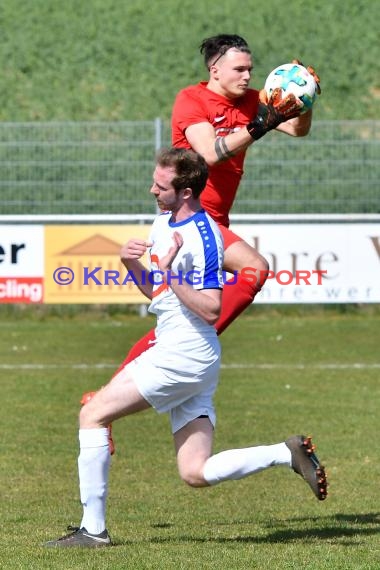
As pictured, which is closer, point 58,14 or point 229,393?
point 229,393

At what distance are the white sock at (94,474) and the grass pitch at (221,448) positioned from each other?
0.59ft

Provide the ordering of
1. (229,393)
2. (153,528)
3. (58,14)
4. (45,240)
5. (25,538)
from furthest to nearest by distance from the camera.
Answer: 1. (58,14)
2. (45,240)
3. (229,393)
4. (153,528)
5. (25,538)

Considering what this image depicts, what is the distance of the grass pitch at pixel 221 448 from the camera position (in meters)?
6.50

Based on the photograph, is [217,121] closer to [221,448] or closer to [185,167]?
[185,167]

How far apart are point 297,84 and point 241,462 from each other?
2293 mm

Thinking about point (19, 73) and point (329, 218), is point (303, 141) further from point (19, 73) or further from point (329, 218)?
point (19, 73)

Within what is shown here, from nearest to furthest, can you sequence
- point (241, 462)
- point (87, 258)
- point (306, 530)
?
point (241, 462)
point (306, 530)
point (87, 258)

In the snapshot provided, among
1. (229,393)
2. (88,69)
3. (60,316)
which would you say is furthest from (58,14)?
(229,393)

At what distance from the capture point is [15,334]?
58.5 feet

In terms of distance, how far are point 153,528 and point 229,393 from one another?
580 centimetres

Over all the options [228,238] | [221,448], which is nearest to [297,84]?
[228,238]

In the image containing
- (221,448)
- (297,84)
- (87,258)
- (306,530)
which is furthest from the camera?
(87,258)

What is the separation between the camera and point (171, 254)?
591 centimetres

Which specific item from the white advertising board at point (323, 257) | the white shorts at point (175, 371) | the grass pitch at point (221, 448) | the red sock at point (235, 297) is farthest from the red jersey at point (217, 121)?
the white advertising board at point (323, 257)
